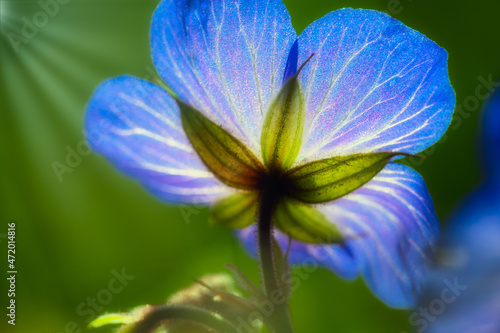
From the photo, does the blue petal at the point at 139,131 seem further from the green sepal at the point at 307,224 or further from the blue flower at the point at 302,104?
the green sepal at the point at 307,224

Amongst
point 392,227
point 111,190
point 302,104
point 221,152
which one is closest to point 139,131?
point 221,152

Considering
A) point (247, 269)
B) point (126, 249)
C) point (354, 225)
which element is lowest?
point (247, 269)

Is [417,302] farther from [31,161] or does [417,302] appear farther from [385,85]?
[31,161]

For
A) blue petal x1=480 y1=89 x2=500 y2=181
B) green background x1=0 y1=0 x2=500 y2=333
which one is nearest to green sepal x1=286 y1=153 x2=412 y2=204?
blue petal x1=480 y1=89 x2=500 y2=181

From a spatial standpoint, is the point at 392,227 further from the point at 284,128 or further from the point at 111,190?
the point at 111,190

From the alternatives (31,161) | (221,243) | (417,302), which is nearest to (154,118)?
(417,302)
